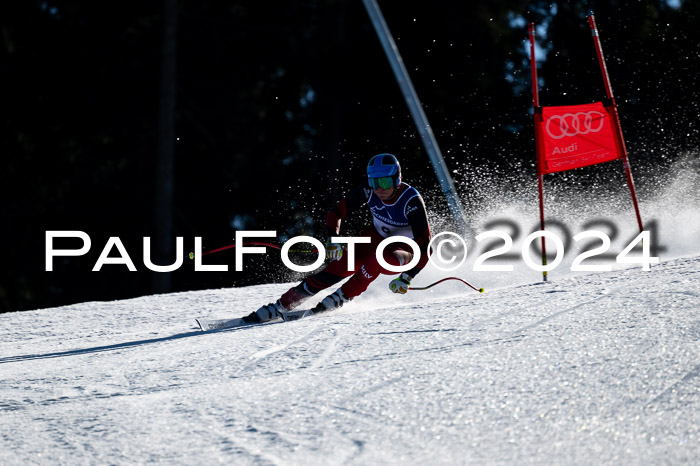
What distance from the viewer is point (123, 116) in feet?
61.3

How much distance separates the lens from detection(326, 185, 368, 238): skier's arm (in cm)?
712

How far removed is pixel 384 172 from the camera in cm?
658

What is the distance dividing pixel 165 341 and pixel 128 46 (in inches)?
540

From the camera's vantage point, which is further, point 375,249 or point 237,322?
point 375,249

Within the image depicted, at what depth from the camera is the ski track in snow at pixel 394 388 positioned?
3641 mm

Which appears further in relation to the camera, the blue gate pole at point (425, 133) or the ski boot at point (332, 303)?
the blue gate pole at point (425, 133)

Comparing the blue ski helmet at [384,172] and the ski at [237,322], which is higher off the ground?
the blue ski helmet at [384,172]

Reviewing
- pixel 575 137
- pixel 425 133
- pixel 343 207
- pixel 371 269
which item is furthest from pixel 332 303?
pixel 425 133

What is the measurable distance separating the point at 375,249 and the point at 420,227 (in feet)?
1.59

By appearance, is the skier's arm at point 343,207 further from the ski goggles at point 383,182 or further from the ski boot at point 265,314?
the ski boot at point 265,314

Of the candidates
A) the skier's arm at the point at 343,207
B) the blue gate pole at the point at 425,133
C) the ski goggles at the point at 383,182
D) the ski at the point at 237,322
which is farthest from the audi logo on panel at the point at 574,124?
the ski at the point at 237,322

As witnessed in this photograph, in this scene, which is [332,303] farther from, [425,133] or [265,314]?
[425,133]

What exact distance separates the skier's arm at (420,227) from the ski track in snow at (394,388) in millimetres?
384

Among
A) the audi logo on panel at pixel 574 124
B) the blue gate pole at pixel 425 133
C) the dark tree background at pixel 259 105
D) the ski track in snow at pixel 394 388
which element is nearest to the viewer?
the ski track in snow at pixel 394 388
